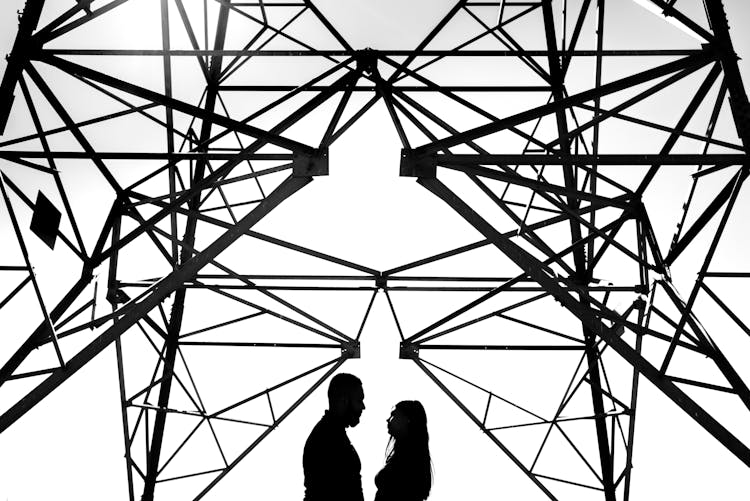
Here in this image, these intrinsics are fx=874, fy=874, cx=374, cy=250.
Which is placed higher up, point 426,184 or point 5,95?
point 5,95

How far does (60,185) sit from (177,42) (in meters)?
5.96

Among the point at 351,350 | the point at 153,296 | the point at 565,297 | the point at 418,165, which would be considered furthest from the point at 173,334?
the point at 565,297

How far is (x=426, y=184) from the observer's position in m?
9.38

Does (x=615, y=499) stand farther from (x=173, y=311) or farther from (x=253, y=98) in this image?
(x=253, y=98)

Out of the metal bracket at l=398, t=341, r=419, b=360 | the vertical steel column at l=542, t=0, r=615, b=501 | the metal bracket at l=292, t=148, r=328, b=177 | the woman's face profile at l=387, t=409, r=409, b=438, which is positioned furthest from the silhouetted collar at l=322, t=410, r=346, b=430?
the metal bracket at l=398, t=341, r=419, b=360

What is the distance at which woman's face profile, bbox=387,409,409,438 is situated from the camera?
23.6ft

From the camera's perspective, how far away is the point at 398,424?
284 inches

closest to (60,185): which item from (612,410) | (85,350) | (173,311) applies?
(85,350)

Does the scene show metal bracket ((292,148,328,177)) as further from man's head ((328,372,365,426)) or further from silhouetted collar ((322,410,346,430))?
silhouetted collar ((322,410,346,430))

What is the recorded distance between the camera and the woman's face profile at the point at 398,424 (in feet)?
23.6

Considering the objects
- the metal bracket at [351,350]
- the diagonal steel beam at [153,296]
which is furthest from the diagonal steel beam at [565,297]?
the metal bracket at [351,350]

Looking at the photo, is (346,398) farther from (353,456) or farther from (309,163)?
(309,163)

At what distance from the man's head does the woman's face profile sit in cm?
28

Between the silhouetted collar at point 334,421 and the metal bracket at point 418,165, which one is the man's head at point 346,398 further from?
the metal bracket at point 418,165
